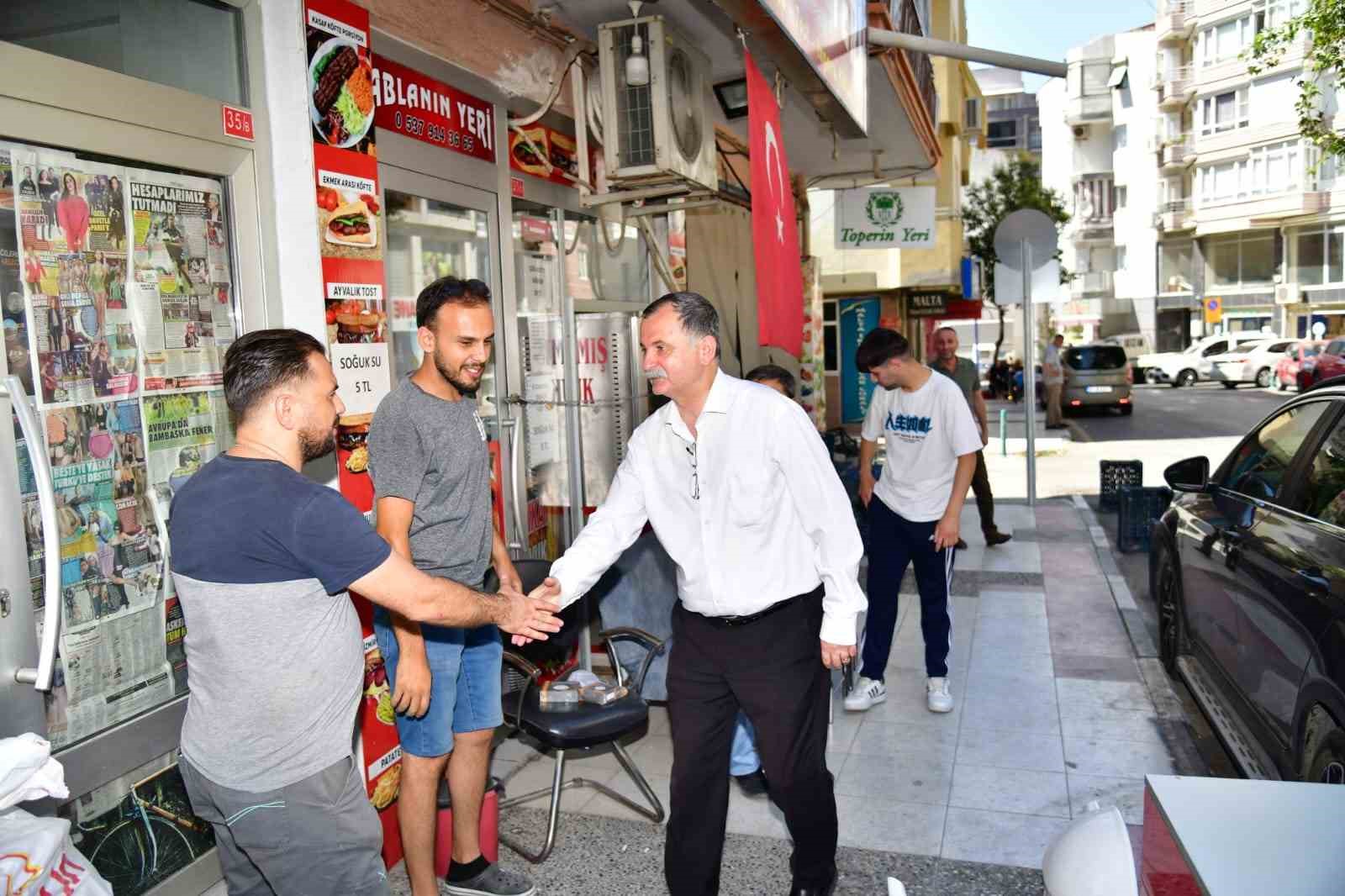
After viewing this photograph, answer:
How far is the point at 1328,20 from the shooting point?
12.0m

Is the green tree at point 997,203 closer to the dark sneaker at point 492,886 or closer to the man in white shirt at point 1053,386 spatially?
the man in white shirt at point 1053,386

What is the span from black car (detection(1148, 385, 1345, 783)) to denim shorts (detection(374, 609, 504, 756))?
260cm

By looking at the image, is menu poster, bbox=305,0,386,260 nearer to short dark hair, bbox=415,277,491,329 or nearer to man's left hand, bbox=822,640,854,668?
short dark hair, bbox=415,277,491,329

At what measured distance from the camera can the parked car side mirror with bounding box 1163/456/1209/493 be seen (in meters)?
5.32

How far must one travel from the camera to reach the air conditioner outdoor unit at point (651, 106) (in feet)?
16.8

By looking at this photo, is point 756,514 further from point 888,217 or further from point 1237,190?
point 1237,190

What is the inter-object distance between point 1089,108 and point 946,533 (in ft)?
193

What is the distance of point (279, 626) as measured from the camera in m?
2.38

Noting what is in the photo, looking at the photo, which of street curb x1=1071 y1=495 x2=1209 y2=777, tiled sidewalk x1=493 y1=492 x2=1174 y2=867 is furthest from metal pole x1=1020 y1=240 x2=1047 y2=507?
tiled sidewalk x1=493 y1=492 x2=1174 y2=867

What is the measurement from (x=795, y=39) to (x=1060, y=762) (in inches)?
138

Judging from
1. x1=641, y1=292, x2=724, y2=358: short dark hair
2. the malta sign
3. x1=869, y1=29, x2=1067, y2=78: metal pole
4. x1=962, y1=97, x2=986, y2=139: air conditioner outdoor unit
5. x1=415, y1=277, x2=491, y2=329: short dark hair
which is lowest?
x1=641, y1=292, x2=724, y2=358: short dark hair

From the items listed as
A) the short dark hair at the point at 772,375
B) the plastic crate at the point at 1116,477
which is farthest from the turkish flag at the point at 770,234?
the plastic crate at the point at 1116,477

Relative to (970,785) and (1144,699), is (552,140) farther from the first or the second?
(1144,699)

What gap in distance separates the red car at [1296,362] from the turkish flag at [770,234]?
2730cm
